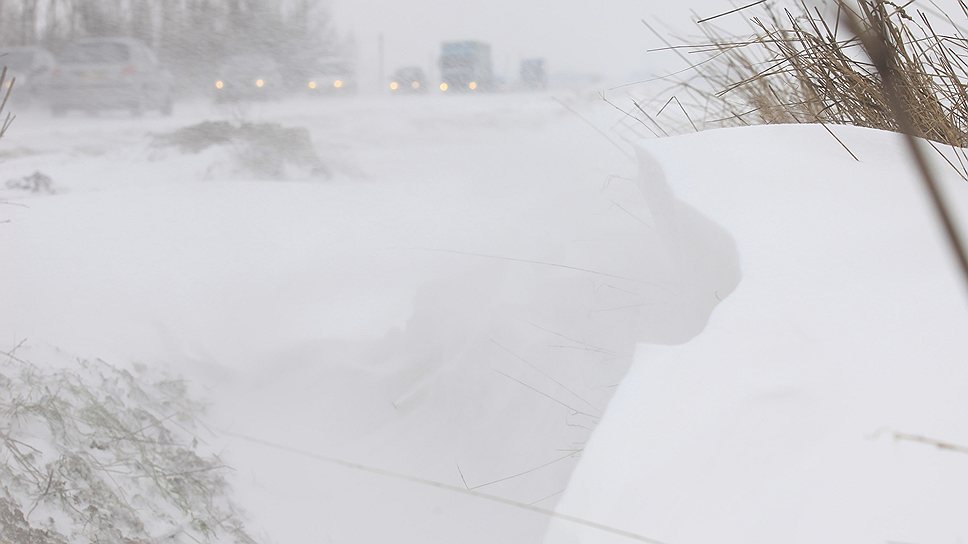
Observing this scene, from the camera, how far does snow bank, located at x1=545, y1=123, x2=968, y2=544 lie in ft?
2.51

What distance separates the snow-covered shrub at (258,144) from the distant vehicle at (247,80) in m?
1.66

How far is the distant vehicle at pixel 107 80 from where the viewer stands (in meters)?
6.89

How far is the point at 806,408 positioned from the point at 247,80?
7.52 m

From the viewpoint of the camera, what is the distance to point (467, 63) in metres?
10.2

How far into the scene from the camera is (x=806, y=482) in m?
0.79

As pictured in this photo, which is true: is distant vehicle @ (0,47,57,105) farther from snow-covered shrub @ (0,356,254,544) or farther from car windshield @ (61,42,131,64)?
snow-covered shrub @ (0,356,254,544)

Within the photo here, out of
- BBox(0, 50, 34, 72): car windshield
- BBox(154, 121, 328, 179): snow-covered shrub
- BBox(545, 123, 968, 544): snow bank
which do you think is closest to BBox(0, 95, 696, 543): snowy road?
BBox(154, 121, 328, 179): snow-covered shrub

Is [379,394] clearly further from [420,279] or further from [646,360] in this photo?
[646,360]

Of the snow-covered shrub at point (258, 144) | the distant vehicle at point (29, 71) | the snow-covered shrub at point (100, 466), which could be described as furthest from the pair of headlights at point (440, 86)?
the snow-covered shrub at point (100, 466)

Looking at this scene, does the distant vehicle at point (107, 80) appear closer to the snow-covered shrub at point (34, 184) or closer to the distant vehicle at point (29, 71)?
the distant vehicle at point (29, 71)

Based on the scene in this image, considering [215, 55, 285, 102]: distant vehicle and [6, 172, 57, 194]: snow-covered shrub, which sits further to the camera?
[215, 55, 285, 102]: distant vehicle

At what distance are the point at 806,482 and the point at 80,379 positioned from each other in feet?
6.89

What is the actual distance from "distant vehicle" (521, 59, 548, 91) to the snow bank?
→ 28.7 feet

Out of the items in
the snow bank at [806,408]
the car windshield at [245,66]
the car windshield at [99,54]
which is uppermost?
the car windshield at [99,54]
